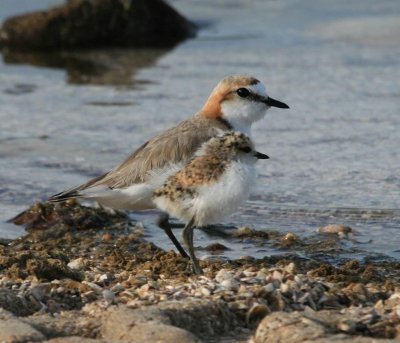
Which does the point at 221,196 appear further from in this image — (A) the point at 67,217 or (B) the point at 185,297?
(A) the point at 67,217

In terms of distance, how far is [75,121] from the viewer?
10000 millimetres

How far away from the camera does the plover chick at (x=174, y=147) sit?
5879mm

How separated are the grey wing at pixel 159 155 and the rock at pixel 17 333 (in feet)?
5.93

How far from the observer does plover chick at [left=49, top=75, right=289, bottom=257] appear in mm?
5879

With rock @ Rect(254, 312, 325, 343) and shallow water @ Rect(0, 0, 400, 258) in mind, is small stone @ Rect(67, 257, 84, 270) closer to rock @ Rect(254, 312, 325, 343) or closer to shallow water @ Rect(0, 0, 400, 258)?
shallow water @ Rect(0, 0, 400, 258)

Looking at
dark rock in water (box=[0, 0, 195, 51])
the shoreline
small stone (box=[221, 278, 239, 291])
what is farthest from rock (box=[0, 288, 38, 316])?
dark rock in water (box=[0, 0, 195, 51])

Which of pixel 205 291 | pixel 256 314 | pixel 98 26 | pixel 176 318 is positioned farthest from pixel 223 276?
pixel 98 26

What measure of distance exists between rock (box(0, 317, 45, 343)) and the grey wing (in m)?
1.81

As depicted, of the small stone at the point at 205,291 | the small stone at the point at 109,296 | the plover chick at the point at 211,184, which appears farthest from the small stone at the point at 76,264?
the small stone at the point at 205,291

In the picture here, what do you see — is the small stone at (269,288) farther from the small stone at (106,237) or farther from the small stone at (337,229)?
the small stone at (106,237)

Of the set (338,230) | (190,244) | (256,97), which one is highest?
(256,97)

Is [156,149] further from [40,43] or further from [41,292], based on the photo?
[40,43]

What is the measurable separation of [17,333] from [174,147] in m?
2.02

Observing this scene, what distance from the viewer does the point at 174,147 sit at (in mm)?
5906
